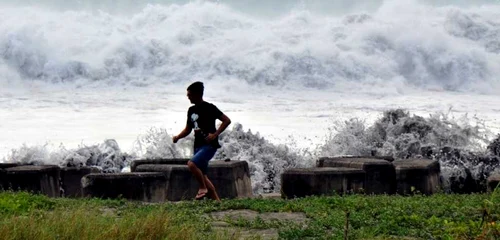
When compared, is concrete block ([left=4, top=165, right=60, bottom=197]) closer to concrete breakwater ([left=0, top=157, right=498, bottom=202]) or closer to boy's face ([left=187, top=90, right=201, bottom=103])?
concrete breakwater ([left=0, top=157, right=498, bottom=202])

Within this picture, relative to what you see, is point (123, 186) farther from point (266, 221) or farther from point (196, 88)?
point (266, 221)

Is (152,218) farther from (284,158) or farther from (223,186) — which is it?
(284,158)

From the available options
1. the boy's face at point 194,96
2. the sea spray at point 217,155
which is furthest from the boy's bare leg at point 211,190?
the sea spray at point 217,155

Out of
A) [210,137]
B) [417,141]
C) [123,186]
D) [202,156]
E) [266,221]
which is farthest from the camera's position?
[417,141]

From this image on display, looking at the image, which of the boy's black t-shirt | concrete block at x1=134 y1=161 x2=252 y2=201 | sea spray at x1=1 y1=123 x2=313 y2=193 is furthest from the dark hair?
sea spray at x1=1 y1=123 x2=313 y2=193

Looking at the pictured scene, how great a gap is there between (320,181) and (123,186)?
244 cm

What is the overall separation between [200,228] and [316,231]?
964mm

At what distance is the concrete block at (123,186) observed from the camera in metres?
10.3

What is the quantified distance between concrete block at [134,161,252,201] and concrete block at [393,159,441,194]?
2131 mm

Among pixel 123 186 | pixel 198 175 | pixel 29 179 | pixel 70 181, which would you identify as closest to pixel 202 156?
pixel 198 175

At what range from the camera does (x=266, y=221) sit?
24.9 ft

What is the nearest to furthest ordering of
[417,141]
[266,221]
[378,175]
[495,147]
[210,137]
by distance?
[266,221] → [210,137] → [378,175] → [495,147] → [417,141]

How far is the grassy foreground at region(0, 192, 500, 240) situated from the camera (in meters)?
5.96

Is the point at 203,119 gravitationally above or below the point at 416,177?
above
